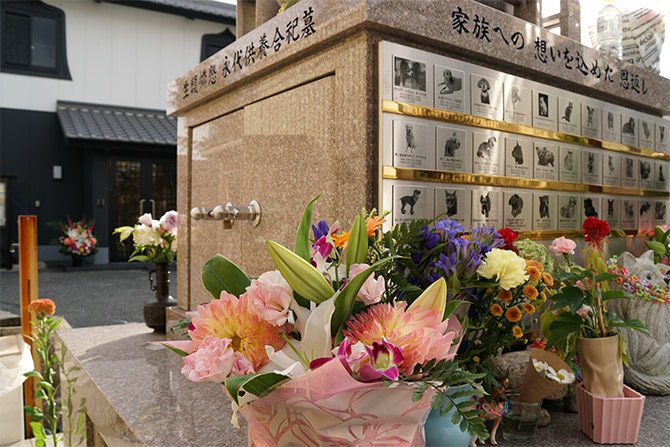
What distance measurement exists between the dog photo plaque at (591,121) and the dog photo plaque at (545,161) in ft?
0.63

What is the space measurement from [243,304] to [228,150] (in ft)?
4.97

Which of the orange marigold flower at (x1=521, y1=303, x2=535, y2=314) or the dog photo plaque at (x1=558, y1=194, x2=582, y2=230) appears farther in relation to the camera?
the dog photo plaque at (x1=558, y1=194, x2=582, y2=230)

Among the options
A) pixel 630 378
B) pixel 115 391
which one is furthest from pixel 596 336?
pixel 115 391

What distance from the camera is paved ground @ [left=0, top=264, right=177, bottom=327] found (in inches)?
201

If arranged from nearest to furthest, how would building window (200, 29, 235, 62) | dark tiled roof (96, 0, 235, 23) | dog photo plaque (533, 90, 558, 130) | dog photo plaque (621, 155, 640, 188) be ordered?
dog photo plaque (533, 90, 558, 130) → dog photo plaque (621, 155, 640, 188) → dark tiled roof (96, 0, 235, 23) → building window (200, 29, 235, 62)

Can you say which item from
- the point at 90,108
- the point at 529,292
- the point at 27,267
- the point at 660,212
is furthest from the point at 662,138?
the point at 90,108

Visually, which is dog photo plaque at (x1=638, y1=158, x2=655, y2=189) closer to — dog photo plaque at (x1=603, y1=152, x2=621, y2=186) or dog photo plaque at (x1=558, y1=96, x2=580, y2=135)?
dog photo plaque at (x1=603, y1=152, x2=621, y2=186)

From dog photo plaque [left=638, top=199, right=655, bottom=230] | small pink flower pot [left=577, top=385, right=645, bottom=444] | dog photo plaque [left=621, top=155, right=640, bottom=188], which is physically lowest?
small pink flower pot [left=577, top=385, right=645, bottom=444]

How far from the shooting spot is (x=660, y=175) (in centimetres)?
220

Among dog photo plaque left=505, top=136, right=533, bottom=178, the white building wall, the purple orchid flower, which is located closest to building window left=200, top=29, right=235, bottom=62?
the white building wall

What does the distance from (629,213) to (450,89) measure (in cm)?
110

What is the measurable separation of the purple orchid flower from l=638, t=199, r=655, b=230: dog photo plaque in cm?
190

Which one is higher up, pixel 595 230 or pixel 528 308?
pixel 595 230

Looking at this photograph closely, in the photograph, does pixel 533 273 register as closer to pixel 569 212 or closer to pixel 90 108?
pixel 569 212
